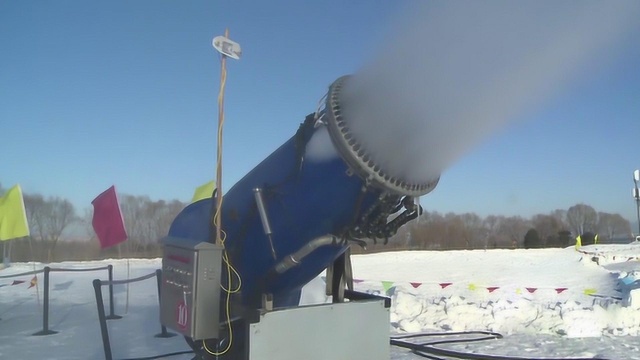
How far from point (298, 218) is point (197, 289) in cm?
87

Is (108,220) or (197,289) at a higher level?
(108,220)

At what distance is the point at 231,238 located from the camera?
4.37 m

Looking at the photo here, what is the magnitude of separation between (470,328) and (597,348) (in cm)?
217

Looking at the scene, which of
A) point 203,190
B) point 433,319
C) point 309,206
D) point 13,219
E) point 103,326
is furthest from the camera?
point 203,190

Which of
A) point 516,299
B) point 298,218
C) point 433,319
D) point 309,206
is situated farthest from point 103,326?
point 516,299

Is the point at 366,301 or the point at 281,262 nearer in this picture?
the point at 281,262

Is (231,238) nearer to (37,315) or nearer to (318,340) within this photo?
(318,340)

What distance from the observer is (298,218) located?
3.83m

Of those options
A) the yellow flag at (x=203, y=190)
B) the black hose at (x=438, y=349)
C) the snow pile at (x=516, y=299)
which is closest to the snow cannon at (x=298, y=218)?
the black hose at (x=438, y=349)

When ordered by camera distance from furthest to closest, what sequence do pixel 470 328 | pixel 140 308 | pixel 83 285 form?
pixel 83 285 < pixel 140 308 < pixel 470 328

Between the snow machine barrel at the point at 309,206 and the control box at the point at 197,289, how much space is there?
1.04ft

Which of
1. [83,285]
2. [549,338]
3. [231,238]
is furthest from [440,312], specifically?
[83,285]

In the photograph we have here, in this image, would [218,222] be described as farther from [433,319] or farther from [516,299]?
[516,299]

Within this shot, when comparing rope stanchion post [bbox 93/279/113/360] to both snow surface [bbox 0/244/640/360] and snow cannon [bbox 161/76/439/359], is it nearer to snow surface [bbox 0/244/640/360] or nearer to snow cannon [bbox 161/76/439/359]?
snow surface [bbox 0/244/640/360]
